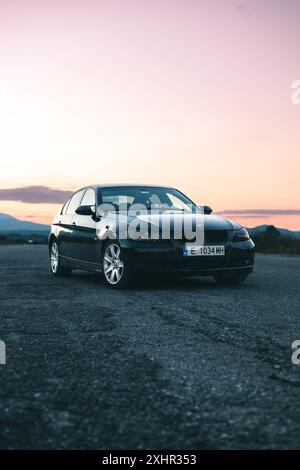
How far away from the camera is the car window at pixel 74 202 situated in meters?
11.0

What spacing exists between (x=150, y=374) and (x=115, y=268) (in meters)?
5.01

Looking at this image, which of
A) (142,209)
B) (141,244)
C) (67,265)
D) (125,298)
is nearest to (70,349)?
(125,298)

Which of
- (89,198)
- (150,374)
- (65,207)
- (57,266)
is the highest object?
(89,198)

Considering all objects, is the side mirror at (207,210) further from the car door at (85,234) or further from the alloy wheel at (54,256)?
the alloy wheel at (54,256)

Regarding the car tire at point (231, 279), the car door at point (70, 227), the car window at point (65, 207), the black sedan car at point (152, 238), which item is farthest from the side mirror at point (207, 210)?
the car window at point (65, 207)

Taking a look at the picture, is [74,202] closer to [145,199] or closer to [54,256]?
[54,256]

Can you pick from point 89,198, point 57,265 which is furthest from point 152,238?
point 57,265

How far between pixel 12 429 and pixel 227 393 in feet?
3.86

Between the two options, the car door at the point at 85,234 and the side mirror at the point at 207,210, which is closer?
the car door at the point at 85,234

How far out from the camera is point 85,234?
32.6 ft

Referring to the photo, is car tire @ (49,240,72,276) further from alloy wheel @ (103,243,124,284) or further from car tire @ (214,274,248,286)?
car tire @ (214,274,248,286)

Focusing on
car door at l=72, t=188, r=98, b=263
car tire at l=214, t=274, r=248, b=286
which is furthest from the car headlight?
car door at l=72, t=188, r=98, b=263

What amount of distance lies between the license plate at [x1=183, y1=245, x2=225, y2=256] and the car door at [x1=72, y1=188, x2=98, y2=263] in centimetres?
159

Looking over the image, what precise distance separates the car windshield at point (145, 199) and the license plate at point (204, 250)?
1.16m
